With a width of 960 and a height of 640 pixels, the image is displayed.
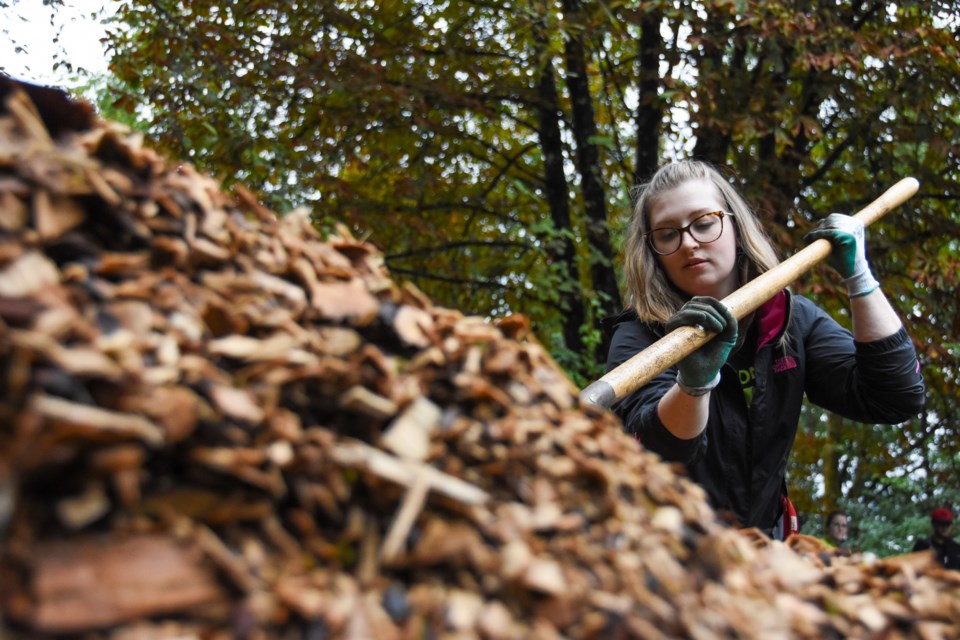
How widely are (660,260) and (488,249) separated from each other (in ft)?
13.1

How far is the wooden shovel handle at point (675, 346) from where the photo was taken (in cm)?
206

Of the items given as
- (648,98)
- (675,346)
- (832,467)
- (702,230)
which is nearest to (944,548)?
(648,98)

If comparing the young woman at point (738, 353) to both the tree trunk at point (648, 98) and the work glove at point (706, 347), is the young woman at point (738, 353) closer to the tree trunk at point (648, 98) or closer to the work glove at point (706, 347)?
the work glove at point (706, 347)

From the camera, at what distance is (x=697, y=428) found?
2.21 m

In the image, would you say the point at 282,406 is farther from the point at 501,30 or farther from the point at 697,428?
the point at 501,30

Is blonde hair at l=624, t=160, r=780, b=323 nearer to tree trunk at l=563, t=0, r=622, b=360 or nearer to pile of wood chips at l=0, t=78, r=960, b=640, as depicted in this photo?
pile of wood chips at l=0, t=78, r=960, b=640

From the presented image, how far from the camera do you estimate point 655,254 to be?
9.43 feet

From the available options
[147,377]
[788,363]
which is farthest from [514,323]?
[788,363]

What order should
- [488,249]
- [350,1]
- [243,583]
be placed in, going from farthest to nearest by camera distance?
[488,249]
[350,1]
[243,583]

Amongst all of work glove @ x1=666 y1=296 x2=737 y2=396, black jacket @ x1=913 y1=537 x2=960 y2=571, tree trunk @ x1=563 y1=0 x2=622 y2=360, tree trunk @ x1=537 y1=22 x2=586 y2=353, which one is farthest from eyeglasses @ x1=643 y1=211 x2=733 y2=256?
black jacket @ x1=913 y1=537 x2=960 y2=571

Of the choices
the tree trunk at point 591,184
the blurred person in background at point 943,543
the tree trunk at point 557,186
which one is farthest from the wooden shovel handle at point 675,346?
the blurred person in background at point 943,543

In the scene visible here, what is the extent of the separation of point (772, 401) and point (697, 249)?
540mm

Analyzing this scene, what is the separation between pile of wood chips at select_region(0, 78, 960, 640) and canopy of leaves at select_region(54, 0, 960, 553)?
3137mm

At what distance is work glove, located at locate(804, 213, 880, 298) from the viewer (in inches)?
104
